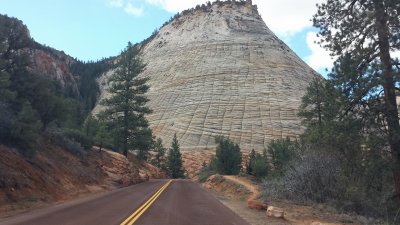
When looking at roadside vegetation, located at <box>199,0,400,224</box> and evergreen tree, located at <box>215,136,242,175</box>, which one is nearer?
roadside vegetation, located at <box>199,0,400,224</box>

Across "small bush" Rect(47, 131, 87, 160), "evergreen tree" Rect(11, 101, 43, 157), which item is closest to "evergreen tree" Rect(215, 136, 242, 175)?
"small bush" Rect(47, 131, 87, 160)

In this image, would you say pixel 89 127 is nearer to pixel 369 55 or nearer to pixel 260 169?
pixel 260 169

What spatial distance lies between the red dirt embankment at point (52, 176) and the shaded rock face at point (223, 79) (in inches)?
1423

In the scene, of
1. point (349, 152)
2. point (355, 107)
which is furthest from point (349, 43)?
point (349, 152)

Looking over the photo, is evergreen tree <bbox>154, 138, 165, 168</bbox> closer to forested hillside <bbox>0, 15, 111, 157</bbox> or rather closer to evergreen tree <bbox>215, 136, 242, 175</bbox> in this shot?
evergreen tree <bbox>215, 136, 242, 175</bbox>

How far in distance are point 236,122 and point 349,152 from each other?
186 feet

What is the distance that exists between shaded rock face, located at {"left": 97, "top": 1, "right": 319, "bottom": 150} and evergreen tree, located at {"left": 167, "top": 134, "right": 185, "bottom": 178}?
7.73 metres

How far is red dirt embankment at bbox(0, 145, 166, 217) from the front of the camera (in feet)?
52.9

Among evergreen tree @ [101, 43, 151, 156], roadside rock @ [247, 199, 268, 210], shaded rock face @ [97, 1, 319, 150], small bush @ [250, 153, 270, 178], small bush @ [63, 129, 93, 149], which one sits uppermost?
shaded rock face @ [97, 1, 319, 150]

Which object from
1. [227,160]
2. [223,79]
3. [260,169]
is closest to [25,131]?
[260,169]

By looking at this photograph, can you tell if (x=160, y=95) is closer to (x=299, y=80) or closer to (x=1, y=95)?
(x=299, y=80)

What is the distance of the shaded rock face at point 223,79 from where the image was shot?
2849 inches

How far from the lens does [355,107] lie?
16328mm

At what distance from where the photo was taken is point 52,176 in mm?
21859
